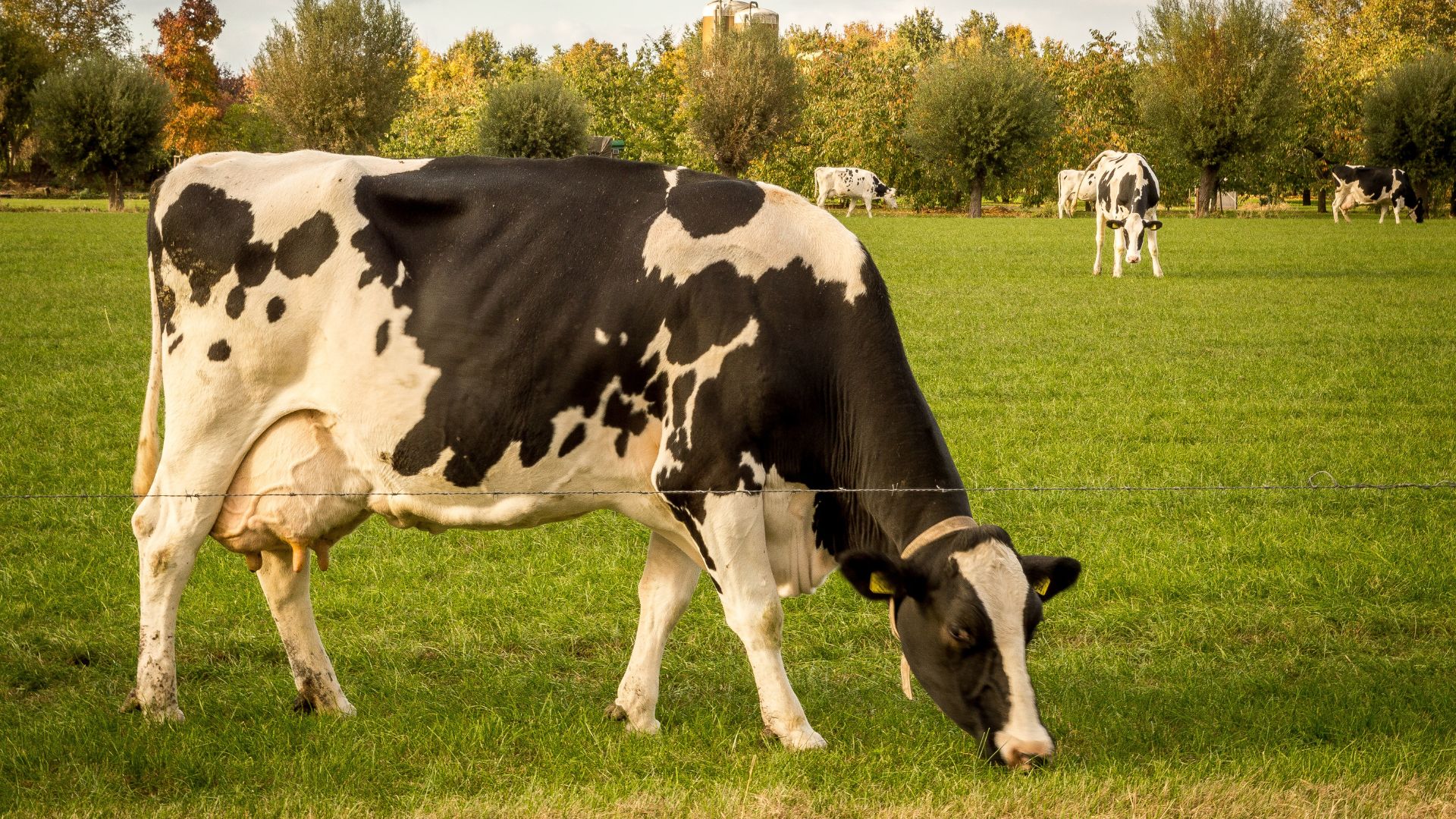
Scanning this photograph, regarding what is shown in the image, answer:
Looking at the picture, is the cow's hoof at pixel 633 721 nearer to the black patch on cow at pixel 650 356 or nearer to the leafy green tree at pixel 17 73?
the black patch on cow at pixel 650 356

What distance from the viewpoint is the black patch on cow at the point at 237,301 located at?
5.02 metres

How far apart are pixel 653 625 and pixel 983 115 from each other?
5504 centimetres

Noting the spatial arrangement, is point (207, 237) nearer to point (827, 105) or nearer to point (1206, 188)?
point (1206, 188)

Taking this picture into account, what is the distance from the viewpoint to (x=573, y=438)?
4914 mm

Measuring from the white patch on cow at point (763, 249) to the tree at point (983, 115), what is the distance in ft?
172

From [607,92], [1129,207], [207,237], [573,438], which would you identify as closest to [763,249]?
[573,438]

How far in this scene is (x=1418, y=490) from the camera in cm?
904

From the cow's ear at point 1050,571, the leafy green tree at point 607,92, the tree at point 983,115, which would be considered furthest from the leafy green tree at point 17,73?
the cow's ear at point 1050,571

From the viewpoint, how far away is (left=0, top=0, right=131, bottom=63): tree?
65625mm

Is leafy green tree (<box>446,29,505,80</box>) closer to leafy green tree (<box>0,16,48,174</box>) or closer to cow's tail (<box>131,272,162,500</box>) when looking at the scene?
leafy green tree (<box>0,16,48,174</box>)

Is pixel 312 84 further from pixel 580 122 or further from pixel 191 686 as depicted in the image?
pixel 191 686

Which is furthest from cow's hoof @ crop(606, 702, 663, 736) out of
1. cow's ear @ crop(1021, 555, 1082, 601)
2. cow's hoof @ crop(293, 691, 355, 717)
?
cow's ear @ crop(1021, 555, 1082, 601)

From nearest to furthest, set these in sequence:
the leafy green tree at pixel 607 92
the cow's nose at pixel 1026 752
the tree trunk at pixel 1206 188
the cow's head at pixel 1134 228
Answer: the cow's nose at pixel 1026 752 → the cow's head at pixel 1134 228 → the tree trunk at pixel 1206 188 → the leafy green tree at pixel 607 92

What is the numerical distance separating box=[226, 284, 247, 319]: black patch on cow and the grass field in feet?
5.26
